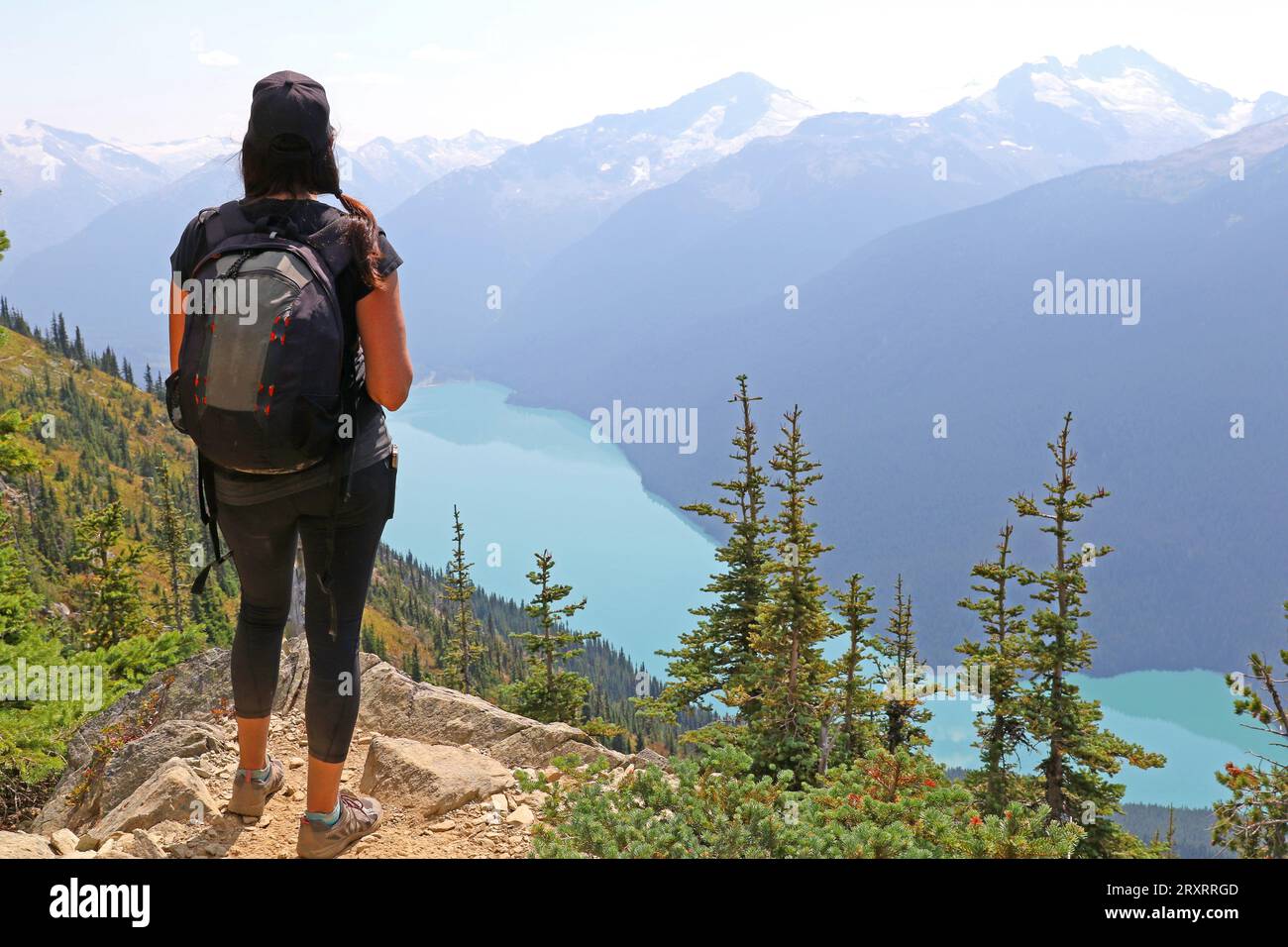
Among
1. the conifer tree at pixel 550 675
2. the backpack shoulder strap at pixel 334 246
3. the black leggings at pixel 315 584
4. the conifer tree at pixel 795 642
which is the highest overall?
the backpack shoulder strap at pixel 334 246

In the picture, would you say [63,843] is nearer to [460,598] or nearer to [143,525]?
[460,598]

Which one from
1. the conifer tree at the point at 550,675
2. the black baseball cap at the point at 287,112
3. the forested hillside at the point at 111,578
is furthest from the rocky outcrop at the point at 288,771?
the conifer tree at the point at 550,675

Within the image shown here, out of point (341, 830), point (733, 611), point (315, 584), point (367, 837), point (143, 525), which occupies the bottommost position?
point (143, 525)

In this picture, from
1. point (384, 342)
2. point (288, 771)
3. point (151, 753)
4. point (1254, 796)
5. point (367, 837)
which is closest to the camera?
point (384, 342)

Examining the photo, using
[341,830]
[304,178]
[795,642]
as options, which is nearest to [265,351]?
[304,178]

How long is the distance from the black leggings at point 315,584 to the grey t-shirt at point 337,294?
7 cm

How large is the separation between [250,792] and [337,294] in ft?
10.9

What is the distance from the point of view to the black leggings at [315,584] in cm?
378

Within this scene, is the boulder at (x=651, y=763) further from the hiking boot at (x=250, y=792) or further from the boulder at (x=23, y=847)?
the boulder at (x=23, y=847)

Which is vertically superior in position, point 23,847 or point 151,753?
point 23,847

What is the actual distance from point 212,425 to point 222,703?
557cm

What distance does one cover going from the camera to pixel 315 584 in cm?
404

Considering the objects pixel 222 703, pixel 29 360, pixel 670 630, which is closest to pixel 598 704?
pixel 670 630

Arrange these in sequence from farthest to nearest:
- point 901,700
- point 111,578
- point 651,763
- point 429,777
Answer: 1. point 111,578
2. point 901,700
3. point 651,763
4. point 429,777
